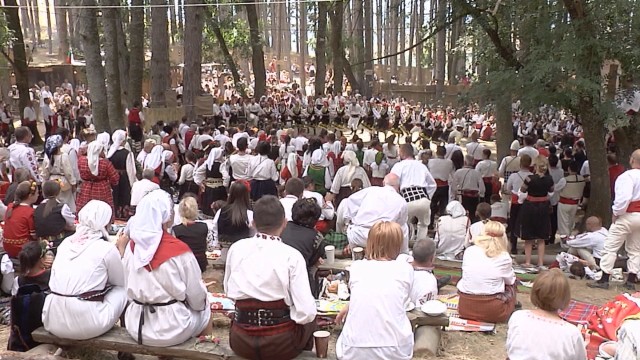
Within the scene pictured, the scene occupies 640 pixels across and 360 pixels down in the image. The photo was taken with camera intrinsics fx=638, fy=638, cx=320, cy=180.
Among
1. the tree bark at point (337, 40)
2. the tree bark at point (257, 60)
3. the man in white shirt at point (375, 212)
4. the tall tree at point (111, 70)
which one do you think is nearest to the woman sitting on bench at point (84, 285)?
the man in white shirt at point (375, 212)

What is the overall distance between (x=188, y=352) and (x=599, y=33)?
6.91 metres

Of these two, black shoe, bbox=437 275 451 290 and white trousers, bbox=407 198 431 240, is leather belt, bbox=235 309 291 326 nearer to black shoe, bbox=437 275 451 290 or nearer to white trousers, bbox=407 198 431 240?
black shoe, bbox=437 275 451 290

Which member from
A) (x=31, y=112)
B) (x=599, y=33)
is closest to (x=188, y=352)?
(x=599, y=33)

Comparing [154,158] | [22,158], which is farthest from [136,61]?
[22,158]

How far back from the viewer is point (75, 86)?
35250mm

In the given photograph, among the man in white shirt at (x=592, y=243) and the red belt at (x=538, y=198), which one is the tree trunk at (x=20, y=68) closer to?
the red belt at (x=538, y=198)

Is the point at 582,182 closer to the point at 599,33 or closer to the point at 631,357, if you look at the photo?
the point at 599,33

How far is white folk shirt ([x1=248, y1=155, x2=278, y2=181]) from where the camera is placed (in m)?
9.55

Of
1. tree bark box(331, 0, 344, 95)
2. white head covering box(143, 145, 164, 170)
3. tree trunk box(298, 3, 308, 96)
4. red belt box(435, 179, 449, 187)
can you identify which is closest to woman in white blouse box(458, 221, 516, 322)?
red belt box(435, 179, 449, 187)

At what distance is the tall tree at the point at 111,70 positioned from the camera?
14.0 m

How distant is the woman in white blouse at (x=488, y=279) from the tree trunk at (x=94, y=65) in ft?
31.7

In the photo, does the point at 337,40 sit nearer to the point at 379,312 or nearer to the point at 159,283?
the point at 159,283

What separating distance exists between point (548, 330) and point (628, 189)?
3877 mm

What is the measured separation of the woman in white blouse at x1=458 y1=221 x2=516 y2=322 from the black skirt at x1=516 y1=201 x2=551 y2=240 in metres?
2.43
